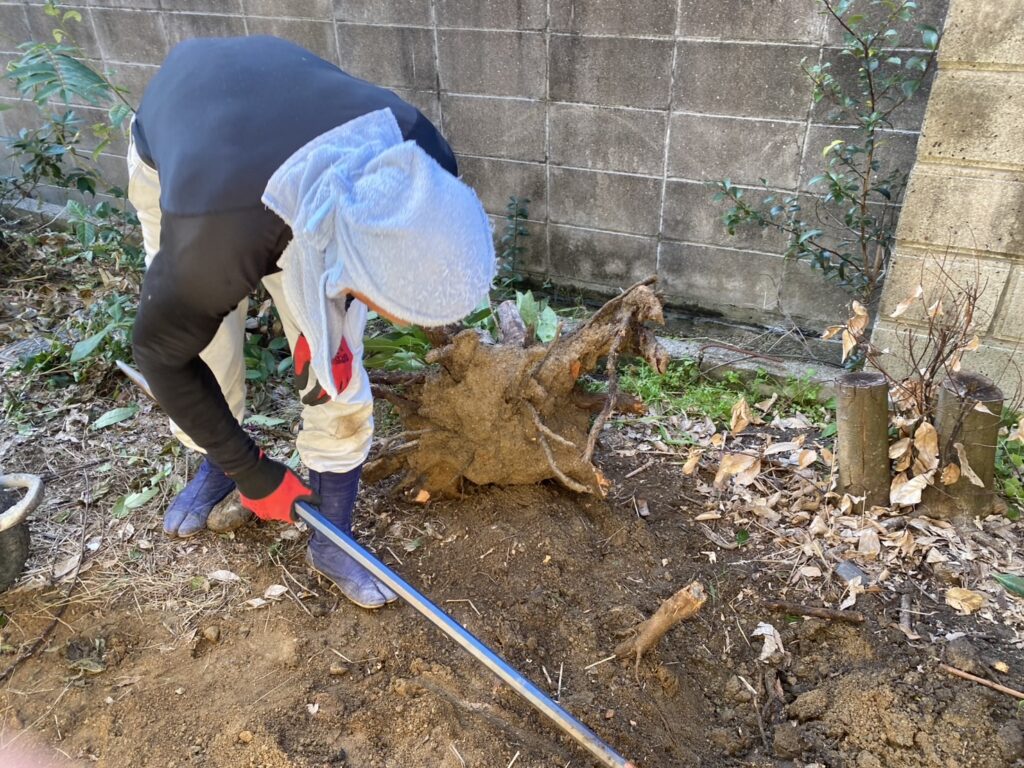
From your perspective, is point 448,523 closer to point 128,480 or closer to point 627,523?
point 627,523

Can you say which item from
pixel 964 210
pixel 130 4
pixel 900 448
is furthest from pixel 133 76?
pixel 900 448

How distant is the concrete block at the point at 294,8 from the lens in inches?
153

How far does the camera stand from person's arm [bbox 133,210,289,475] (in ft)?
4.97

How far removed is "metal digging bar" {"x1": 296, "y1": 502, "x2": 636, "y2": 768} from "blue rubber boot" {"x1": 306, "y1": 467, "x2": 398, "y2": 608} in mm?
190

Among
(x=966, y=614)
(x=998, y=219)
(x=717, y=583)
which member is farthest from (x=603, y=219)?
(x=966, y=614)

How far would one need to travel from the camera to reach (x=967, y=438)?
249 cm

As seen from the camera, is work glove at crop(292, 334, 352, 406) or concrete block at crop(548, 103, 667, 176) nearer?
work glove at crop(292, 334, 352, 406)

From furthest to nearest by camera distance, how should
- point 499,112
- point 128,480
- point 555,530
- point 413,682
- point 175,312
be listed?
point 499,112 < point 128,480 < point 555,530 < point 413,682 < point 175,312

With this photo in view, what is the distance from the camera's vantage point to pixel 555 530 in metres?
2.59

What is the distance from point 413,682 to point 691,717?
2.61 feet

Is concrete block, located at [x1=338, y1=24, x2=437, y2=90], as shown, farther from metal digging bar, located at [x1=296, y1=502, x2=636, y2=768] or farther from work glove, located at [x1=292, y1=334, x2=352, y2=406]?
metal digging bar, located at [x1=296, y1=502, x2=636, y2=768]

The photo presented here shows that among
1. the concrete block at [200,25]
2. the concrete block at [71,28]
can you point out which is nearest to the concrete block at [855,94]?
the concrete block at [200,25]

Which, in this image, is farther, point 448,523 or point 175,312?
point 448,523

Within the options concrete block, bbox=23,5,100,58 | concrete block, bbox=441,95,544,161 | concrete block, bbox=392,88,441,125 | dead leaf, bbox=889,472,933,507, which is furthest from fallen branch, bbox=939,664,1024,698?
concrete block, bbox=23,5,100,58
